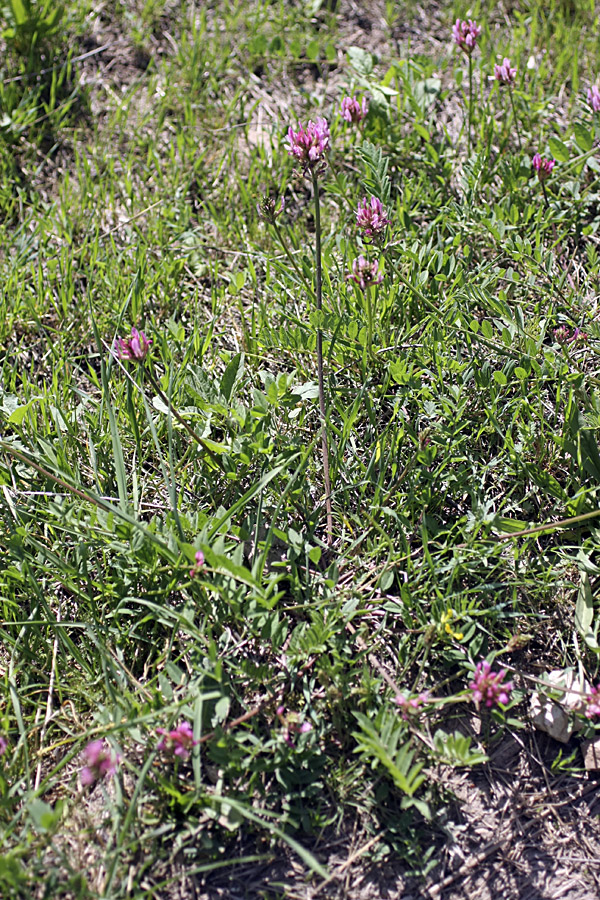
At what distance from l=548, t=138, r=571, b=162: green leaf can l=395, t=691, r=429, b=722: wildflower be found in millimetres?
2319

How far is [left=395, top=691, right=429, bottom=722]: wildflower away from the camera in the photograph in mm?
1954

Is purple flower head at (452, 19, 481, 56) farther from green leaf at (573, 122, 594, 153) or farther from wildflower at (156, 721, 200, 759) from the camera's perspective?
wildflower at (156, 721, 200, 759)

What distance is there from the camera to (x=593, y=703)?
1.98 metres

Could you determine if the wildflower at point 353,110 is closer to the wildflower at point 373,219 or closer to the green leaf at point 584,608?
the wildflower at point 373,219

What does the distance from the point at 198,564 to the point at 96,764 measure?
1.82ft

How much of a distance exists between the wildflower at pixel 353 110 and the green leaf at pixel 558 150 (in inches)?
31.8

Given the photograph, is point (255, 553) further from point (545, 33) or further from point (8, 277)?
point (545, 33)

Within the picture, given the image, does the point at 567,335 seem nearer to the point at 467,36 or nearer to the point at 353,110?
the point at 353,110

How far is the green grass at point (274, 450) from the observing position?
1937mm

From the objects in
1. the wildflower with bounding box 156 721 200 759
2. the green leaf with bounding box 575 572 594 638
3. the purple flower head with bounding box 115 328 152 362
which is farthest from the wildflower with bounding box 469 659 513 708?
the purple flower head with bounding box 115 328 152 362

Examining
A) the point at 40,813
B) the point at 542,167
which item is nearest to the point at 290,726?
the point at 40,813

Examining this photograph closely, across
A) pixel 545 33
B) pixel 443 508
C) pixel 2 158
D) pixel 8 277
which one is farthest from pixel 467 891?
pixel 545 33

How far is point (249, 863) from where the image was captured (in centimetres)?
188

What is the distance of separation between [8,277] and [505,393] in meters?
2.07
